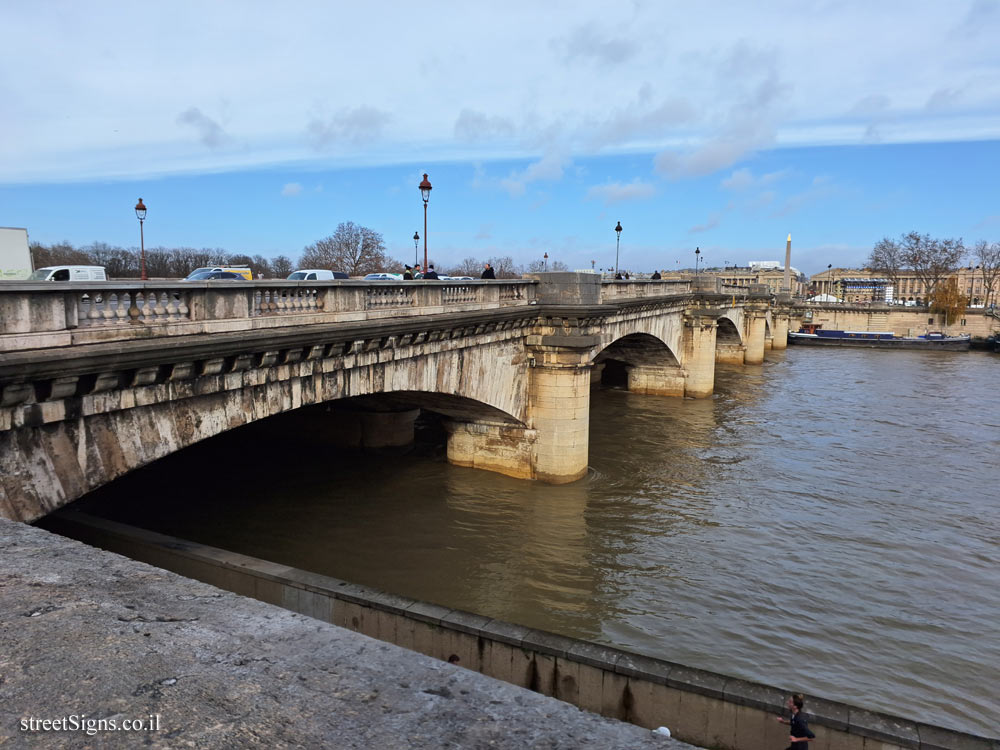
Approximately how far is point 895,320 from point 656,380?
64.5m

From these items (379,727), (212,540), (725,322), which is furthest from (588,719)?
(725,322)

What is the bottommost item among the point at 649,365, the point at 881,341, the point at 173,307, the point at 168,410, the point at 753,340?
the point at 881,341

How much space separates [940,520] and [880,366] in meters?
41.0

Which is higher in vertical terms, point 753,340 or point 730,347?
point 753,340

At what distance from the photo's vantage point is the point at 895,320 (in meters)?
85.0

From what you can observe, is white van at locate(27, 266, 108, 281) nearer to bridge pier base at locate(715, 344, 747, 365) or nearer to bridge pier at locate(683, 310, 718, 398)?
bridge pier at locate(683, 310, 718, 398)

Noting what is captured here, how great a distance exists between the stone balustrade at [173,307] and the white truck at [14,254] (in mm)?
11107

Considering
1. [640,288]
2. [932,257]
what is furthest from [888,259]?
[640,288]

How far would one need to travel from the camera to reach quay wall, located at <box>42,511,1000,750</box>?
6.61 metres

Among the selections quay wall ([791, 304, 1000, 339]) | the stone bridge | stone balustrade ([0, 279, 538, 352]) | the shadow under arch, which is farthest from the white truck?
quay wall ([791, 304, 1000, 339])

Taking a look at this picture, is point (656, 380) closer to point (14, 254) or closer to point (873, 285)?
point (14, 254)

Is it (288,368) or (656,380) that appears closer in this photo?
(288,368)

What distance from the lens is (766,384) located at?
41.4 m

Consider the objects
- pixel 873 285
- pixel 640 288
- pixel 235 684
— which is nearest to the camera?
pixel 235 684
